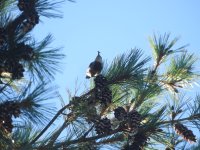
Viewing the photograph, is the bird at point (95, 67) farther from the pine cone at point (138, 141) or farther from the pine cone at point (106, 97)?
the pine cone at point (138, 141)

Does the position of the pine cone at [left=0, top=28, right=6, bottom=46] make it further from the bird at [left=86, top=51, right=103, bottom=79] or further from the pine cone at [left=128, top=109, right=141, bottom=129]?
the pine cone at [left=128, top=109, right=141, bottom=129]

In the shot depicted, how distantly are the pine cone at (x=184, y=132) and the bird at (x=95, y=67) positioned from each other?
647mm

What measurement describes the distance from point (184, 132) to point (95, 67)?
2.44ft

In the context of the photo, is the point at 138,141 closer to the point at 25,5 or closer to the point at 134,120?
the point at 134,120

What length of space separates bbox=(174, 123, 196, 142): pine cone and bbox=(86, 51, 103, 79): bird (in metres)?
0.65

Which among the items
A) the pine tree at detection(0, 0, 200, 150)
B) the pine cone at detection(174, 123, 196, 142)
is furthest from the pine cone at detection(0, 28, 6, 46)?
the pine cone at detection(174, 123, 196, 142)

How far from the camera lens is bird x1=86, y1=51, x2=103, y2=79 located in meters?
2.64

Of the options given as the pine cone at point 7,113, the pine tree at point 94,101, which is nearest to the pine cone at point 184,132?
the pine tree at point 94,101

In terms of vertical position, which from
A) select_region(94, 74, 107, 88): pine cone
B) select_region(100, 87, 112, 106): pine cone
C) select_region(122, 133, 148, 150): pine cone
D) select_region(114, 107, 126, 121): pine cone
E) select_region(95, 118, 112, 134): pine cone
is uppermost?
select_region(94, 74, 107, 88): pine cone

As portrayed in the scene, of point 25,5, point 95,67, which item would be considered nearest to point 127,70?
point 95,67

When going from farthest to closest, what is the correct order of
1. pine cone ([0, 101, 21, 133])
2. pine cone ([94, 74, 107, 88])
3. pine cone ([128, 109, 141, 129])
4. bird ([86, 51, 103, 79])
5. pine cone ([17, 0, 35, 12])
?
bird ([86, 51, 103, 79])
pine cone ([94, 74, 107, 88])
pine cone ([128, 109, 141, 129])
pine cone ([17, 0, 35, 12])
pine cone ([0, 101, 21, 133])

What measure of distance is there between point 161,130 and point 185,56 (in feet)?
2.71

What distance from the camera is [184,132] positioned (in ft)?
8.17

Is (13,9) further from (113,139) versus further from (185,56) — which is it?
(185,56)
